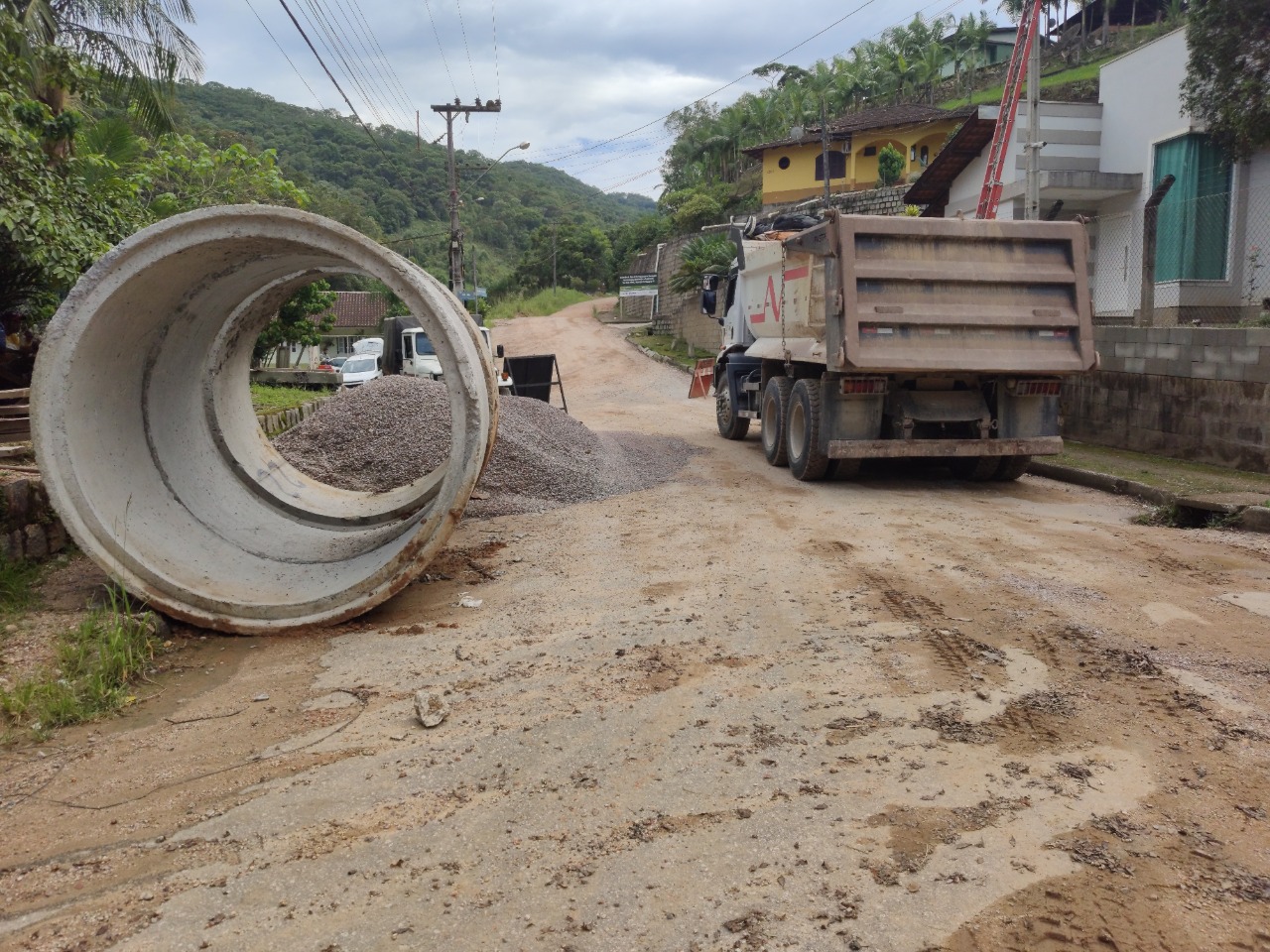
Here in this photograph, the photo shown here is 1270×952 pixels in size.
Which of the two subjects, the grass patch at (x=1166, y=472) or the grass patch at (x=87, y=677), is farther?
the grass patch at (x=1166, y=472)

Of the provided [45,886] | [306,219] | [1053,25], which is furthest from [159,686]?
[1053,25]

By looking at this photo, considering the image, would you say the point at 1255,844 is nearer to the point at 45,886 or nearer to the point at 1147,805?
the point at 1147,805

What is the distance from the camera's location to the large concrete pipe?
220 inches

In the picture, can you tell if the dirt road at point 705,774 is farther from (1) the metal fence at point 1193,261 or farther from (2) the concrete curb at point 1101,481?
(1) the metal fence at point 1193,261

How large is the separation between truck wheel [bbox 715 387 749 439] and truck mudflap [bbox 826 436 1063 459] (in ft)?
14.5

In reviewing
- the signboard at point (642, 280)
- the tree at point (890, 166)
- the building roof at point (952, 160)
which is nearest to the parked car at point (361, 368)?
the building roof at point (952, 160)

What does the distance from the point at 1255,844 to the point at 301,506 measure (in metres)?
6.68

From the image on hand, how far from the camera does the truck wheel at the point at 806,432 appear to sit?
9.51 meters

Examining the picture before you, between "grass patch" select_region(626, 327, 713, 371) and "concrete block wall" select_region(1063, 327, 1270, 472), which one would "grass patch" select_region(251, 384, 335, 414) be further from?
"grass patch" select_region(626, 327, 713, 371)

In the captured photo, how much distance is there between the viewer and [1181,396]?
9992 mm

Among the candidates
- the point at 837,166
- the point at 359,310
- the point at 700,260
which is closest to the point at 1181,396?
the point at 700,260

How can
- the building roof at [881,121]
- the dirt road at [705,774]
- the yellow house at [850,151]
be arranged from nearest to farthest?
the dirt road at [705,774]
the building roof at [881,121]
the yellow house at [850,151]

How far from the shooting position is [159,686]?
196 inches

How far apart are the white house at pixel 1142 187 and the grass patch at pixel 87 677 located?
11018 millimetres
